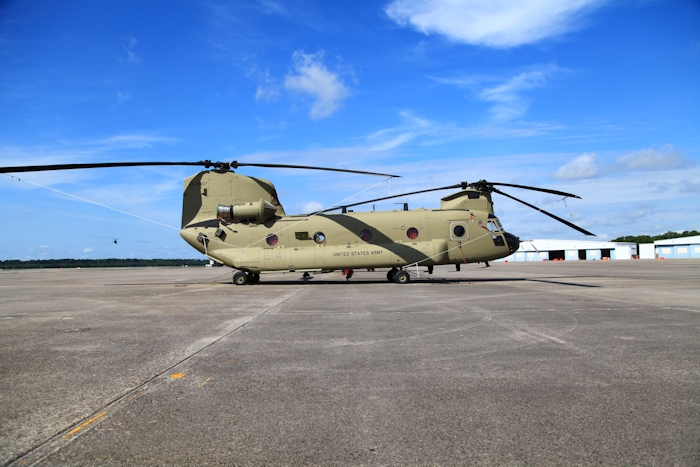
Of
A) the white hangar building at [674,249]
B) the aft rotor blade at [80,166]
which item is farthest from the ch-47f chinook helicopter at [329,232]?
the white hangar building at [674,249]

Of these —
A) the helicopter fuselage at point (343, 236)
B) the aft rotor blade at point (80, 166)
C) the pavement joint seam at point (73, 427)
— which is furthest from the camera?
the helicopter fuselage at point (343, 236)

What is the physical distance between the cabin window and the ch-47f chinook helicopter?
48mm

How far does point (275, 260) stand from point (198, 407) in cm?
1711

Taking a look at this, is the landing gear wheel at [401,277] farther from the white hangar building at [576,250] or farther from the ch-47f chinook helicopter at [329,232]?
the white hangar building at [576,250]

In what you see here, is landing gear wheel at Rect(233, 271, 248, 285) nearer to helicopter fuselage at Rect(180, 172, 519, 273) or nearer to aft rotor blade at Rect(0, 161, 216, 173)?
helicopter fuselage at Rect(180, 172, 519, 273)

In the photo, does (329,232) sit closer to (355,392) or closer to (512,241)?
(512,241)

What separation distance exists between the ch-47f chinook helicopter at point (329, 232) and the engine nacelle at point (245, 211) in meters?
0.05

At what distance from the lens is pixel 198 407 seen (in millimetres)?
3959

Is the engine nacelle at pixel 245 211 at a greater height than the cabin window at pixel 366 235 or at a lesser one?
greater

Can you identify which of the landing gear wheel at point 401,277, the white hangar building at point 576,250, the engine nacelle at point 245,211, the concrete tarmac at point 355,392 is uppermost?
the engine nacelle at point 245,211

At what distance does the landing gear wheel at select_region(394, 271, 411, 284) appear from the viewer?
2056 centimetres

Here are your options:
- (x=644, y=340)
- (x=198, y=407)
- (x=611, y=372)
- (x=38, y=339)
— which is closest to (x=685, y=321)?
(x=644, y=340)

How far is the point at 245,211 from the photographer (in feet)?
69.5

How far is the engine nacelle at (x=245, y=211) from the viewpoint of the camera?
21.1 m
